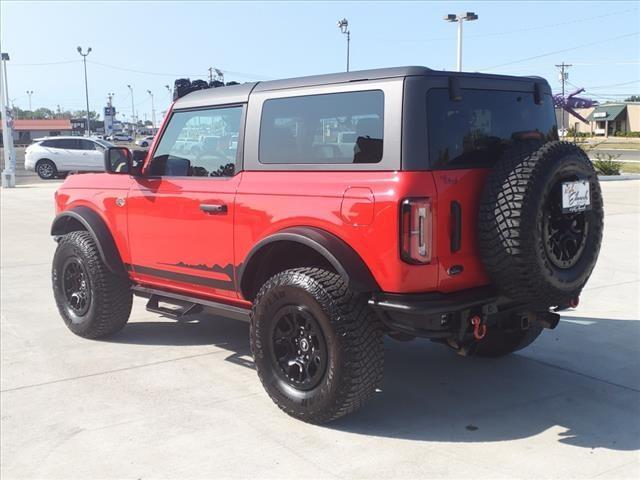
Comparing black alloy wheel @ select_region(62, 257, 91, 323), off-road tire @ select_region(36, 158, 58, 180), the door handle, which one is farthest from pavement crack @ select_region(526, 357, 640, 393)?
off-road tire @ select_region(36, 158, 58, 180)

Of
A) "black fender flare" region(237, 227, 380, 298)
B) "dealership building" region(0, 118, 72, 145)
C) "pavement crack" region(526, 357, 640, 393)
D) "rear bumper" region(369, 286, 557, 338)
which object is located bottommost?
"pavement crack" region(526, 357, 640, 393)

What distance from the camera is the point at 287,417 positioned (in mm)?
4105

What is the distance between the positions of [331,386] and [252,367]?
52.7 inches

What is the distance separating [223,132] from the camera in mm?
4742

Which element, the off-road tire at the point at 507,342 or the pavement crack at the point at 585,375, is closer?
the pavement crack at the point at 585,375

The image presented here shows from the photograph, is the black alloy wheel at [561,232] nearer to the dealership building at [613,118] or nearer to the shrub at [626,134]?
the shrub at [626,134]

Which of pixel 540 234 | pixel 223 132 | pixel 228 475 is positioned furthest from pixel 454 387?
pixel 223 132

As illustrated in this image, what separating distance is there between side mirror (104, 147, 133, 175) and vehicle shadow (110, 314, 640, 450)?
1.44 metres

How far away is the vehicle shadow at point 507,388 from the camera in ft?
12.8

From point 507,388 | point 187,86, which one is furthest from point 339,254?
point 187,86

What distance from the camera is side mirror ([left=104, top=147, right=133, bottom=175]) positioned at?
5.22m

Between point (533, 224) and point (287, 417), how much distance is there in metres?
1.81

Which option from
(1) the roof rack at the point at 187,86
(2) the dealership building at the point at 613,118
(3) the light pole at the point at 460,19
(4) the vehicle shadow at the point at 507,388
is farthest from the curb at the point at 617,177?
(2) the dealership building at the point at 613,118

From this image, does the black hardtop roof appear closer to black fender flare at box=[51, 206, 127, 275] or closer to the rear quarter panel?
the rear quarter panel
